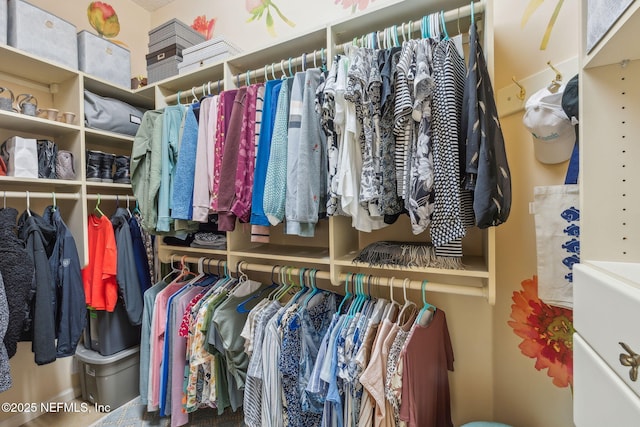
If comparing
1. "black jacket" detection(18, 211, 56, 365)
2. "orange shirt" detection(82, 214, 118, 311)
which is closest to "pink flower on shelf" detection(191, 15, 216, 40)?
"orange shirt" detection(82, 214, 118, 311)

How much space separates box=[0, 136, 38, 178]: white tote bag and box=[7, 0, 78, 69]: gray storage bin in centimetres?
51

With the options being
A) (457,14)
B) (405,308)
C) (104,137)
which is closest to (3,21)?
(104,137)

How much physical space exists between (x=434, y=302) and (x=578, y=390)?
826 mm

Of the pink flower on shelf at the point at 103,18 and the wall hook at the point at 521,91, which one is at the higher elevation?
the pink flower on shelf at the point at 103,18

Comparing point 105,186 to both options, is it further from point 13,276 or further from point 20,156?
point 13,276

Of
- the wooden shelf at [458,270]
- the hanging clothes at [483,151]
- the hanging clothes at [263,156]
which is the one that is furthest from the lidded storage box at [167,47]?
the hanging clothes at [483,151]

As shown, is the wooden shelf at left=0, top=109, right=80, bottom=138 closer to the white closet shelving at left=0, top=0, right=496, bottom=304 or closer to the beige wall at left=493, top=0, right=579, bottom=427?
the white closet shelving at left=0, top=0, right=496, bottom=304

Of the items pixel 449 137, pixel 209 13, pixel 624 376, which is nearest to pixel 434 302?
pixel 449 137

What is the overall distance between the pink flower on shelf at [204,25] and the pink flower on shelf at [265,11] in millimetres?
333

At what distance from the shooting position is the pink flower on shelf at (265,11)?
1.80 m

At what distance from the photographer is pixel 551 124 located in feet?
3.02

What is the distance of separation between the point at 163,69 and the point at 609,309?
2326 mm

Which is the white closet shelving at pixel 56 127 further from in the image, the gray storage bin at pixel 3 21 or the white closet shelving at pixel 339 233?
the white closet shelving at pixel 339 233

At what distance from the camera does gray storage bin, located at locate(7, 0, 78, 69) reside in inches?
59.0
